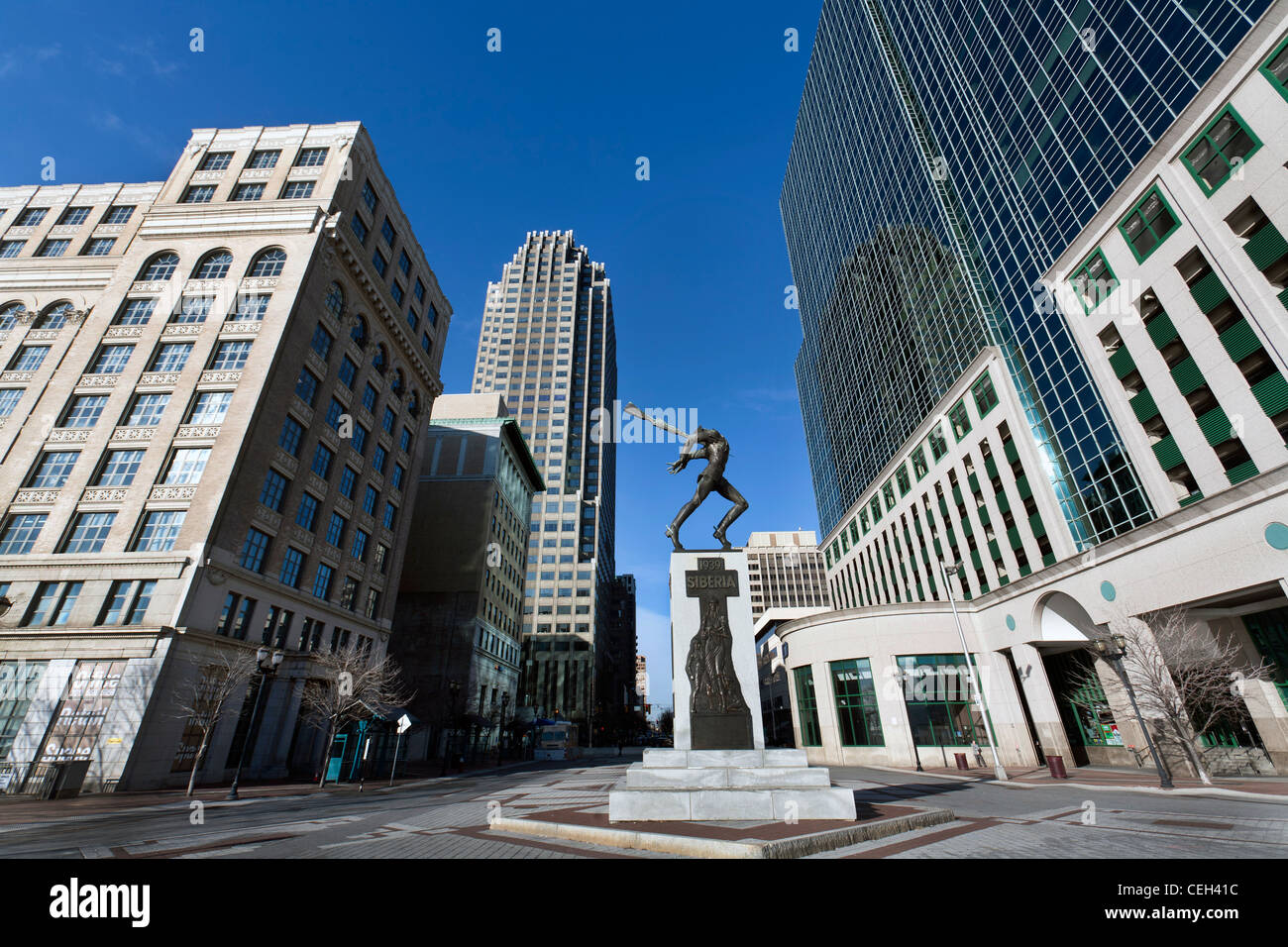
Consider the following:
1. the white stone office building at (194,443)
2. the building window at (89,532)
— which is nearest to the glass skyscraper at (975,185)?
the white stone office building at (194,443)

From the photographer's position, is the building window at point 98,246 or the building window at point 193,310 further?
the building window at point 98,246

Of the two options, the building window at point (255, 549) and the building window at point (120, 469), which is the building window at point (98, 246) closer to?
the building window at point (120, 469)

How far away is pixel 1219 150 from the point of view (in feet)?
72.5

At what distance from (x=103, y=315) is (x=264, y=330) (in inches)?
397

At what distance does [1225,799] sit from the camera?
49.0 ft

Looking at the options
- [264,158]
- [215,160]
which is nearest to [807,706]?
[264,158]

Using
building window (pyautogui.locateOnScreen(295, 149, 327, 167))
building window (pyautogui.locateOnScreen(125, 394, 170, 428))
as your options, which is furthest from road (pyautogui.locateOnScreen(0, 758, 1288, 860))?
building window (pyautogui.locateOnScreen(295, 149, 327, 167))

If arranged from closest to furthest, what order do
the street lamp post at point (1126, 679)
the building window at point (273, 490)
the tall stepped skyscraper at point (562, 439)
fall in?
the street lamp post at point (1126, 679) < the building window at point (273, 490) < the tall stepped skyscraper at point (562, 439)

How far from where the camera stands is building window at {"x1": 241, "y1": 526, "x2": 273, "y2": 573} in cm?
2833

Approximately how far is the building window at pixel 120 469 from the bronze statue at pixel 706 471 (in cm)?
3112

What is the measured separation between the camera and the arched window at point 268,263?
33844 millimetres

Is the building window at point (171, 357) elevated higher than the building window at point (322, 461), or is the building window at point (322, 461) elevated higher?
the building window at point (171, 357)
